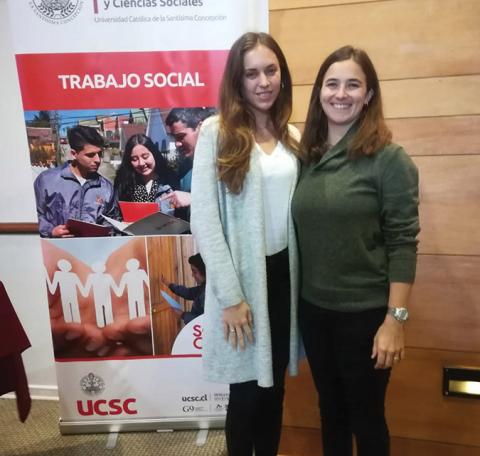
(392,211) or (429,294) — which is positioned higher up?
(392,211)

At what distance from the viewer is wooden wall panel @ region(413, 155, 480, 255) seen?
1377 mm

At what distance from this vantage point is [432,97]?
1355 millimetres

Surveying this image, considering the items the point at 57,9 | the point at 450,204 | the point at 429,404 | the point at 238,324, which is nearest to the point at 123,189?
the point at 57,9

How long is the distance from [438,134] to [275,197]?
611 millimetres

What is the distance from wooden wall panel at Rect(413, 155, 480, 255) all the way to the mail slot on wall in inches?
15.8

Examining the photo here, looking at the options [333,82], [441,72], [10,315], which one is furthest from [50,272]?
[441,72]

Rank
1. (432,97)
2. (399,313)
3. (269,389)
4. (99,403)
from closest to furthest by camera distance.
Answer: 1. (399,313)
2. (269,389)
3. (432,97)
4. (99,403)

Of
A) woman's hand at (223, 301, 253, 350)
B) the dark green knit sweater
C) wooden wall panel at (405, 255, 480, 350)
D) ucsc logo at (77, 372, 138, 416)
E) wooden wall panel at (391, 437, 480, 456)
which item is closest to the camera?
the dark green knit sweater

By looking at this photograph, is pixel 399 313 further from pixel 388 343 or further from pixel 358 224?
pixel 358 224

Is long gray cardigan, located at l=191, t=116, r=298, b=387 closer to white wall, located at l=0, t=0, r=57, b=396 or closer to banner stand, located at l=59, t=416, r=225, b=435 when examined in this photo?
banner stand, located at l=59, t=416, r=225, b=435

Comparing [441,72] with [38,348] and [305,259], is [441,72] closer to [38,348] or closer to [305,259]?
[305,259]

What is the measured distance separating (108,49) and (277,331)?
1.06 metres

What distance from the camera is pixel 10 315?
134 centimetres

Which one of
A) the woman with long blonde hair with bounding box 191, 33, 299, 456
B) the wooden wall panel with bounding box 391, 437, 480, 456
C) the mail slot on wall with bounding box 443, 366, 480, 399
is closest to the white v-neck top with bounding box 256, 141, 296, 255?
the woman with long blonde hair with bounding box 191, 33, 299, 456
